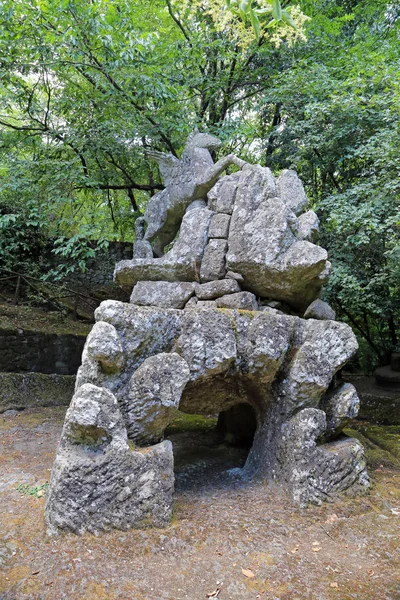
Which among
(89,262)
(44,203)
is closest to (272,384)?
(44,203)

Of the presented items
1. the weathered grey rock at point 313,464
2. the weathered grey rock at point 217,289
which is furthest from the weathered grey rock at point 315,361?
the weathered grey rock at point 217,289

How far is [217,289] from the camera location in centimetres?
437

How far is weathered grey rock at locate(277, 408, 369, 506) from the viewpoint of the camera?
3.68 meters

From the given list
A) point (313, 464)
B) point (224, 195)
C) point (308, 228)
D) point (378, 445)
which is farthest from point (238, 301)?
point (378, 445)

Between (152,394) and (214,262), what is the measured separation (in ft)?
5.51

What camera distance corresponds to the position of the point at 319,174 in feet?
27.7

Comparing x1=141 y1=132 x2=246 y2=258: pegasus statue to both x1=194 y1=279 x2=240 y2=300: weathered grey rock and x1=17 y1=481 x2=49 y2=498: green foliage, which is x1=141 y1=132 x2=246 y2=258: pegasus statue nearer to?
x1=194 y1=279 x2=240 y2=300: weathered grey rock

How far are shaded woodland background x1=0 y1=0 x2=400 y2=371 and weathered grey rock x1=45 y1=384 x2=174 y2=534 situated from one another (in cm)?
355

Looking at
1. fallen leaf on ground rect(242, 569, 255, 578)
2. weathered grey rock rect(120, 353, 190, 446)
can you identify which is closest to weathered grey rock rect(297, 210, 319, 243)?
weathered grey rock rect(120, 353, 190, 446)

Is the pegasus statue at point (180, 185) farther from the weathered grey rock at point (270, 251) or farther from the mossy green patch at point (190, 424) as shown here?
the mossy green patch at point (190, 424)

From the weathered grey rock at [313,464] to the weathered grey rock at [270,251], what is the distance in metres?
1.27

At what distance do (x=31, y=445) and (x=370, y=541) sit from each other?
3963 mm

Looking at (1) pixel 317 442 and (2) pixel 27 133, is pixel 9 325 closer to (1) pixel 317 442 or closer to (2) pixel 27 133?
(2) pixel 27 133

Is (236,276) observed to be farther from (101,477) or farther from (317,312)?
(101,477)
